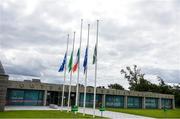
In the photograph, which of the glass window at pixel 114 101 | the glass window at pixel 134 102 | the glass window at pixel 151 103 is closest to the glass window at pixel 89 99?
the glass window at pixel 114 101

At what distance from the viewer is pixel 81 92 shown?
51469 millimetres

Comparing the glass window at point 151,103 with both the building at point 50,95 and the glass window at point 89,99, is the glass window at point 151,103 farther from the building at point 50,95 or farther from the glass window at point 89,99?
the glass window at point 89,99

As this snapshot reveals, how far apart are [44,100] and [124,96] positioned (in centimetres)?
1981

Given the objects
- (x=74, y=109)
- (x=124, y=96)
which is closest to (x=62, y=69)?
(x=74, y=109)

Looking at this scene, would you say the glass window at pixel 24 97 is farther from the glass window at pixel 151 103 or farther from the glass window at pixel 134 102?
the glass window at pixel 151 103

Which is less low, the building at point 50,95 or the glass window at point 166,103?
the building at point 50,95

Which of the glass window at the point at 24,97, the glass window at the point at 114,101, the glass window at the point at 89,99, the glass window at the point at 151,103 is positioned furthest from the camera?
the glass window at the point at 151,103

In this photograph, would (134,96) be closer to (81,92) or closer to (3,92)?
(81,92)

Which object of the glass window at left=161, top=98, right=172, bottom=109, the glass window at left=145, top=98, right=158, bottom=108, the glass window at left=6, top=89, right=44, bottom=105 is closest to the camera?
the glass window at left=6, top=89, right=44, bottom=105

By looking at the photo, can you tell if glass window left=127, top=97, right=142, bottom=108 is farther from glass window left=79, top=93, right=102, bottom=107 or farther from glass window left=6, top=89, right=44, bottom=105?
glass window left=6, top=89, right=44, bottom=105

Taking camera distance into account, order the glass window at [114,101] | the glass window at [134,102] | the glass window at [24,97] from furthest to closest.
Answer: the glass window at [134,102]
the glass window at [114,101]
the glass window at [24,97]

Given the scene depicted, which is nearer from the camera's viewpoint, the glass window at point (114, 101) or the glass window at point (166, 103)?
the glass window at point (114, 101)

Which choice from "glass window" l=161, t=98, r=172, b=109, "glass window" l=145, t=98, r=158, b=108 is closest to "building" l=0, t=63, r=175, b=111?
"glass window" l=145, t=98, r=158, b=108

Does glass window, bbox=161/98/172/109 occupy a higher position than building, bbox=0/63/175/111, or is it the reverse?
building, bbox=0/63/175/111
